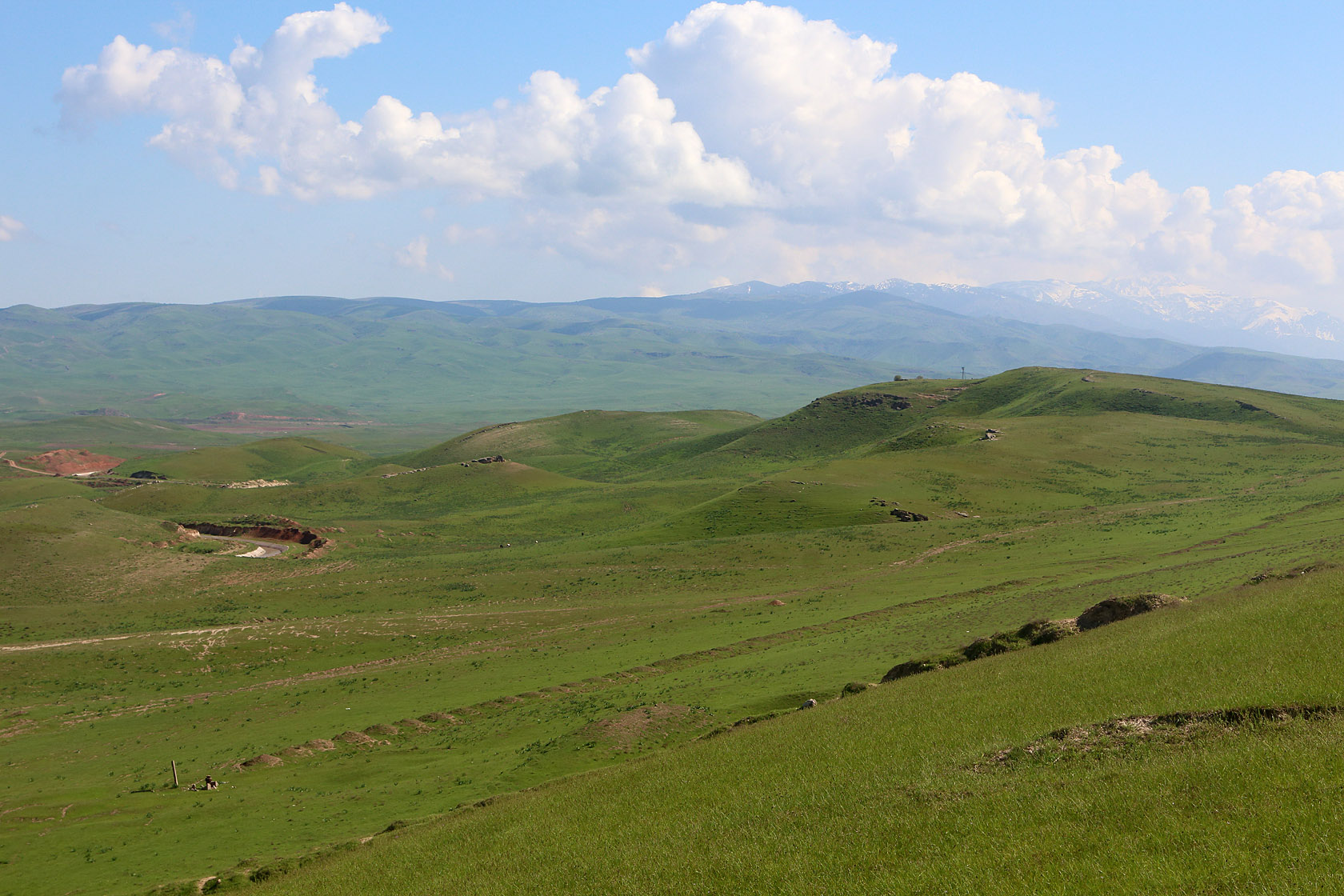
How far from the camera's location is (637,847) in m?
20.9

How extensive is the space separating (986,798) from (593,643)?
42.6 metres

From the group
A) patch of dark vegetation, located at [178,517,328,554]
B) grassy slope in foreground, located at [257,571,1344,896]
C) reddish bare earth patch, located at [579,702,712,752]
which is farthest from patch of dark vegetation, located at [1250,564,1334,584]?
patch of dark vegetation, located at [178,517,328,554]

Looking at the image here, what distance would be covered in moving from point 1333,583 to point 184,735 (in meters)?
55.2

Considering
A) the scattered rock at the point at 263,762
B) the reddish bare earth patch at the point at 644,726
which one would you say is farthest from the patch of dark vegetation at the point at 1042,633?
the scattered rock at the point at 263,762

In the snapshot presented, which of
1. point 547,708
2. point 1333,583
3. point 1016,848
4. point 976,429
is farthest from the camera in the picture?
point 976,429

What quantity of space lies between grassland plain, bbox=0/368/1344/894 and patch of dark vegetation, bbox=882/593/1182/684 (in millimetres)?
2108

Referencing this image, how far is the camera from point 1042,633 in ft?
115

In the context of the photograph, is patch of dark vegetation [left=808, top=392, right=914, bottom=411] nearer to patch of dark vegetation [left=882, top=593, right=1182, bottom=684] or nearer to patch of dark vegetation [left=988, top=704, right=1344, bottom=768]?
patch of dark vegetation [left=882, top=593, right=1182, bottom=684]

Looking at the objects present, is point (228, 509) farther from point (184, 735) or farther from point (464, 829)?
point (464, 829)

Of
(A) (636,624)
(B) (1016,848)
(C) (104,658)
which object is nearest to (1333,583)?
(B) (1016,848)

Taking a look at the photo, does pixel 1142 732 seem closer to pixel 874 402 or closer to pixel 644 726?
pixel 644 726

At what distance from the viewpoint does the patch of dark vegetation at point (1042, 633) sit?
3472 centimetres

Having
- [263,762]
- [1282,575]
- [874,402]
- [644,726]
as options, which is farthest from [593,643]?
[874,402]

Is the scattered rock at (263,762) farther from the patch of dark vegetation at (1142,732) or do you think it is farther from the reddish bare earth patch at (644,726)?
the patch of dark vegetation at (1142,732)
